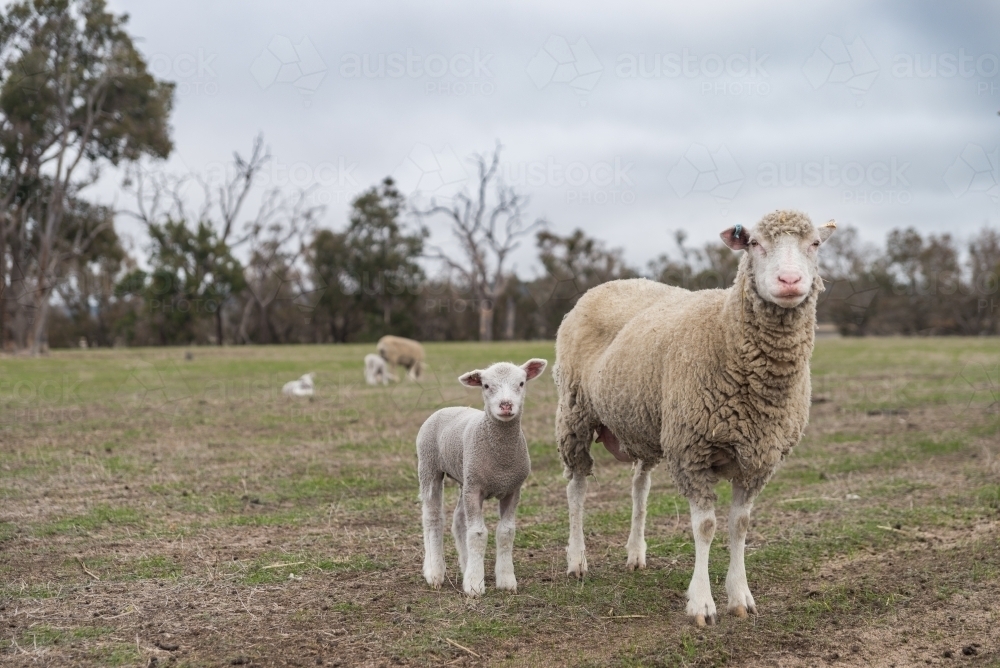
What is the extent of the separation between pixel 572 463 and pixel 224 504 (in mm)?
3603

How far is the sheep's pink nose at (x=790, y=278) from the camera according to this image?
4.79m

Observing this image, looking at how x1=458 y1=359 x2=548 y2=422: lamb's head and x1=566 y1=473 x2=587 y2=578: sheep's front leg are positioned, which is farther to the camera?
x1=566 y1=473 x2=587 y2=578: sheep's front leg

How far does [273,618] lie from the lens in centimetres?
516

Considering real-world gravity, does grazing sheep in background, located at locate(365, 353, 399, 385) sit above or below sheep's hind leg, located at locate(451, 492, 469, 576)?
above

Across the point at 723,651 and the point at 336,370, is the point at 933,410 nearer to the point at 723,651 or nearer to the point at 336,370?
the point at 723,651

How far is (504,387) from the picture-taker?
5672mm

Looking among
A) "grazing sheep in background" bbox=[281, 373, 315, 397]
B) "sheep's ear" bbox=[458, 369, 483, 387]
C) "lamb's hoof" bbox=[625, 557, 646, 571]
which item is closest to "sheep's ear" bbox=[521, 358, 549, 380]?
"sheep's ear" bbox=[458, 369, 483, 387]

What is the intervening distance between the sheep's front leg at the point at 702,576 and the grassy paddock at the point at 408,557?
10 cm

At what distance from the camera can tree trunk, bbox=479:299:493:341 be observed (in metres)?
53.3

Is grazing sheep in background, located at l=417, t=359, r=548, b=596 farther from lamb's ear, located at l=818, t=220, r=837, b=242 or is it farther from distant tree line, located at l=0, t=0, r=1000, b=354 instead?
distant tree line, located at l=0, t=0, r=1000, b=354

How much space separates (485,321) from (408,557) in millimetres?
46944

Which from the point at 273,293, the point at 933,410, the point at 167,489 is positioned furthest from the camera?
the point at 273,293

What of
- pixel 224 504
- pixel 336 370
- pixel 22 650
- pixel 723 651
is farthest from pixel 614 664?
pixel 336 370

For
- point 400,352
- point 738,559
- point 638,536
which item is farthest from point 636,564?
point 400,352
